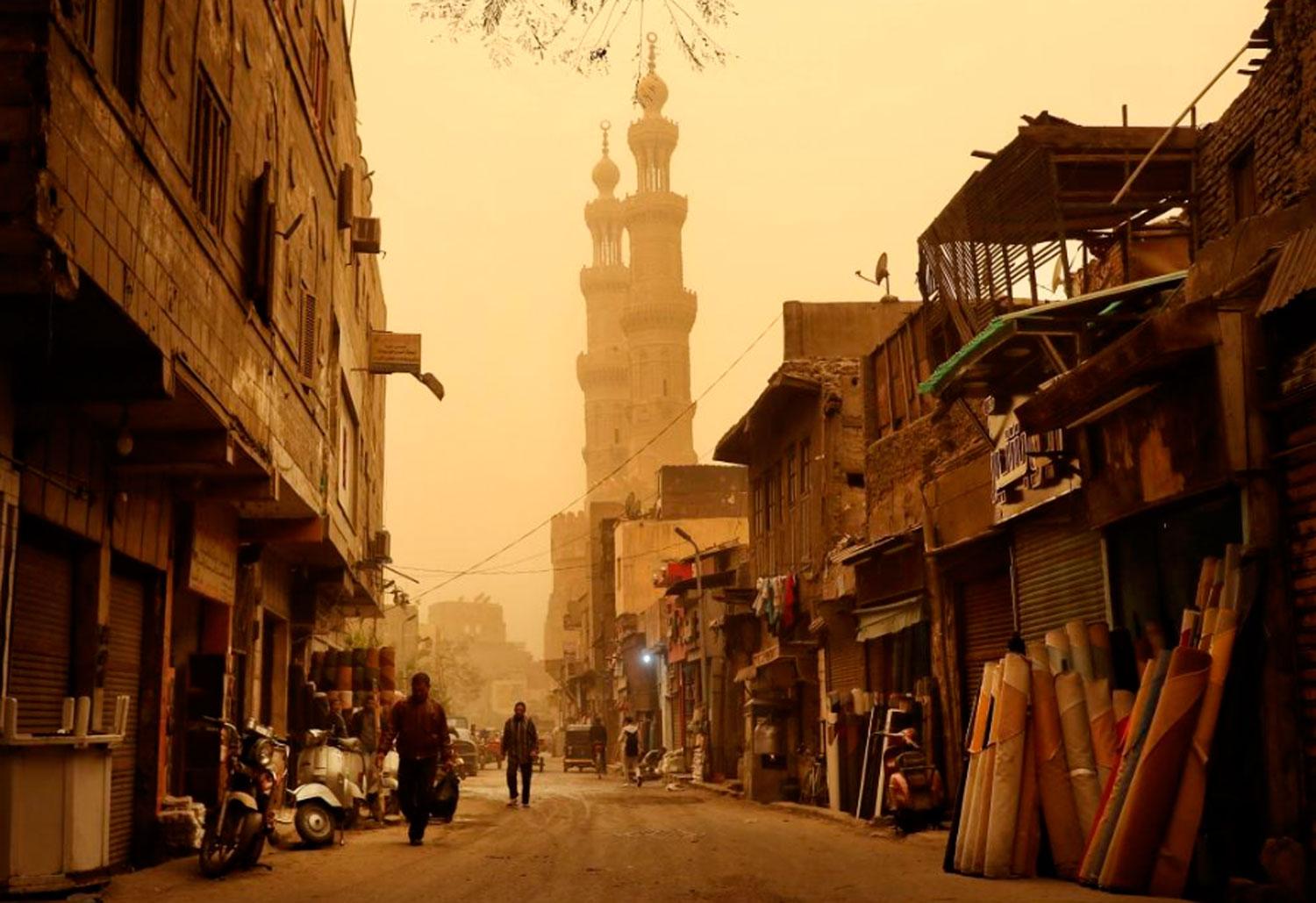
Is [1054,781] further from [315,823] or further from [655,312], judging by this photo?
[655,312]

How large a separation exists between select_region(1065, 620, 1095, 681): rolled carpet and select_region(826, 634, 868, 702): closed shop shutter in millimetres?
9612

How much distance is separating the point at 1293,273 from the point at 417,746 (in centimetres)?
964

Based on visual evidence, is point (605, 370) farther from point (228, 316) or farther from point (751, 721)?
point (228, 316)

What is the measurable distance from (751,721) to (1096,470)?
14708 mm

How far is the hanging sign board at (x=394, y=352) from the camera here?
29.1m

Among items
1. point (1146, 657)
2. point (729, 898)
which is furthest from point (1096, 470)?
point (729, 898)

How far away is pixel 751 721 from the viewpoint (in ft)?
84.0

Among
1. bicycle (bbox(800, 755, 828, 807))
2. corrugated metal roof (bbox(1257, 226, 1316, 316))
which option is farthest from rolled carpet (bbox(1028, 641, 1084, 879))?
bicycle (bbox(800, 755, 828, 807))

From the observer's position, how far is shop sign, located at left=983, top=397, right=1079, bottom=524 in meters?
12.5

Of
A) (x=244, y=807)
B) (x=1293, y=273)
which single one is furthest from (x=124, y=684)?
(x=1293, y=273)

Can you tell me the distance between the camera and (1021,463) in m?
13.5

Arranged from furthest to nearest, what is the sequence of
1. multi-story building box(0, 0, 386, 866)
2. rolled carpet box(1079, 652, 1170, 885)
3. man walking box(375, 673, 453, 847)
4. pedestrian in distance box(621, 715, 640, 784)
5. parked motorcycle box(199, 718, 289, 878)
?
pedestrian in distance box(621, 715, 640, 784)
man walking box(375, 673, 453, 847)
parked motorcycle box(199, 718, 289, 878)
rolled carpet box(1079, 652, 1170, 885)
multi-story building box(0, 0, 386, 866)

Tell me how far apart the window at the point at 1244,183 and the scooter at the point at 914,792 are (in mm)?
6422

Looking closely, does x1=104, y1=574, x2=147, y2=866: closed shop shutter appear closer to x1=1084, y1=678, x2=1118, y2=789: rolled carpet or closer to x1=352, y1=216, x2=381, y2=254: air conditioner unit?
x1=1084, y1=678, x2=1118, y2=789: rolled carpet
